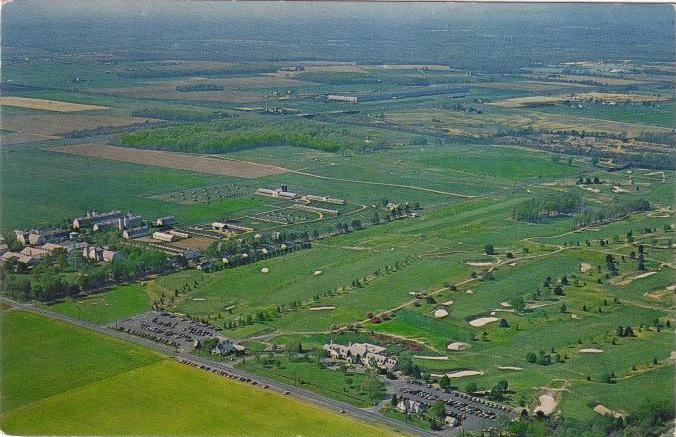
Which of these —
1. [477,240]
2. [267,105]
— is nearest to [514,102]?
[267,105]

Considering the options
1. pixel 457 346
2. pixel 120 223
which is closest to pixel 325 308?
pixel 457 346

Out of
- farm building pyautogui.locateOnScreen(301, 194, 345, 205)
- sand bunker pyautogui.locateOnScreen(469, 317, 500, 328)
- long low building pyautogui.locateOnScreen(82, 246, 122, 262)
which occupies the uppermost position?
farm building pyautogui.locateOnScreen(301, 194, 345, 205)

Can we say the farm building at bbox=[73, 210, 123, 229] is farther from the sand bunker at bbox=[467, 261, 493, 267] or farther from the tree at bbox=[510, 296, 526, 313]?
the tree at bbox=[510, 296, 526, 313]

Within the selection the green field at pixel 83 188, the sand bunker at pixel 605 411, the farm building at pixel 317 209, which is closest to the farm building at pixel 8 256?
the green field at pixel 83 188

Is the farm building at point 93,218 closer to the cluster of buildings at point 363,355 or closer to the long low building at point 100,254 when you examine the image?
the long low building at point 100,254

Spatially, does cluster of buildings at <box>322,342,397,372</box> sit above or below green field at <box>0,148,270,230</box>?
below

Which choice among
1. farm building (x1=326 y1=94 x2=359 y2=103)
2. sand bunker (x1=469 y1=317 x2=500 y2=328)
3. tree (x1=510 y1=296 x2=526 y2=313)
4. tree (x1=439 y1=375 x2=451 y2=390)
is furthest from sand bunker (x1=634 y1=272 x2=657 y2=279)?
farm building (x1=326 y1=94 x2=359 y2=103)

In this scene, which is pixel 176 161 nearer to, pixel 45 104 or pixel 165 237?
pixel 45 104

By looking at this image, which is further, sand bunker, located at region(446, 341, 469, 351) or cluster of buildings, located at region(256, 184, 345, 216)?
cluster of buildings, located at region(256, 184, 345, 216)
